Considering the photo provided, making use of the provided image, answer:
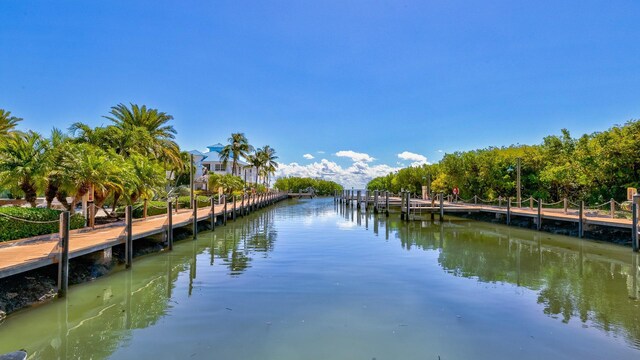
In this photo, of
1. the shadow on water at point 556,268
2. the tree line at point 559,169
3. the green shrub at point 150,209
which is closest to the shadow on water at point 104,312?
the green shrub at point 150,209

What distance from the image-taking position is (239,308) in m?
9.61

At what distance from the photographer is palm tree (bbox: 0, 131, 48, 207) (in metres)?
15.5

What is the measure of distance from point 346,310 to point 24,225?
11.1 meters

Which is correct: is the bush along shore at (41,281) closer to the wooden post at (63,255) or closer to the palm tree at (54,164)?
the wooden post at (63,255)

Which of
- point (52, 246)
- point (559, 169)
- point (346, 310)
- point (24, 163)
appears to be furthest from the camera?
point (559, 169)

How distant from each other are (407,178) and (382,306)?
→ 64.2 metres

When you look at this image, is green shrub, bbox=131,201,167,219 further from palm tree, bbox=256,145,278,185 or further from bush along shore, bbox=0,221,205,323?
palm tree, bbox=256,145,278,185

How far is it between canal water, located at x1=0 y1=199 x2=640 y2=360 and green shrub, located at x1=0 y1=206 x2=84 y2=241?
10.4 feet

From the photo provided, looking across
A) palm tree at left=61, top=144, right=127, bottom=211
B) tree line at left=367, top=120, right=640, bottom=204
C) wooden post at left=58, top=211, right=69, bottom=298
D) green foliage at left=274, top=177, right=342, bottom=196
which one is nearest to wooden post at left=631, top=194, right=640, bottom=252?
tree line at left=367, top=120, right=640, bottom=204

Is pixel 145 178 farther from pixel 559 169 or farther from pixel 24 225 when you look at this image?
pixel 559 169

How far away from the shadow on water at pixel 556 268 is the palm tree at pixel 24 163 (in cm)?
1651

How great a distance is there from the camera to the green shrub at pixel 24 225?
12.4 metres

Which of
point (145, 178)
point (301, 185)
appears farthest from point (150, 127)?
point (301, 185)

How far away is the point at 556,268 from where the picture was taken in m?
14.9
